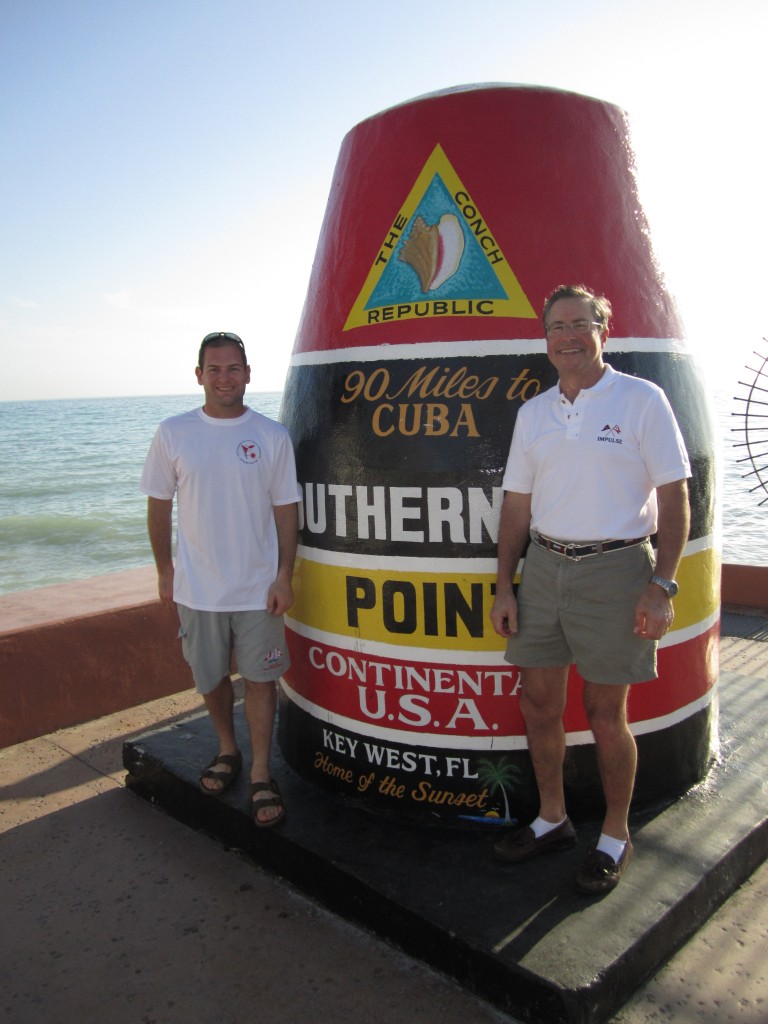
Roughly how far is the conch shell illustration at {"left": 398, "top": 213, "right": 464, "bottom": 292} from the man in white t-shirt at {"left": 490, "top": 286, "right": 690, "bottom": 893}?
23.4 inches

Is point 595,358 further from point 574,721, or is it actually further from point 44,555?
point 44,555

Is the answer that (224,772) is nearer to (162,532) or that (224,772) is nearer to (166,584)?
(166,584)

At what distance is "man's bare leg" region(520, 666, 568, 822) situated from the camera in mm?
2799

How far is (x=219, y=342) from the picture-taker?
324cm

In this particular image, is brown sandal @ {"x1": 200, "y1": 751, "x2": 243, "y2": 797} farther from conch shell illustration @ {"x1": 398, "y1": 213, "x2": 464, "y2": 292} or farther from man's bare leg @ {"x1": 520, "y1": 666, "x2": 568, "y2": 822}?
conch shell illustration @ {"x1": 398, "y1": 213, "x2": 464, "y2": 292}

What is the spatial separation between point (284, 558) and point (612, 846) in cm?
158

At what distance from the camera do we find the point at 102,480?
25078 millimetres

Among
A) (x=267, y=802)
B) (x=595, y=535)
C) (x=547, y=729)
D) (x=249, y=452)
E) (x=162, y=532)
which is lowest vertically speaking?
(x=267, y=802)

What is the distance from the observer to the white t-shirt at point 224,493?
3193 mm

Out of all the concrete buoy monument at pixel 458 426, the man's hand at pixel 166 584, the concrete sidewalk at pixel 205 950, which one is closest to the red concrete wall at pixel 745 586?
the concrete buoy monument at pixel 458 426

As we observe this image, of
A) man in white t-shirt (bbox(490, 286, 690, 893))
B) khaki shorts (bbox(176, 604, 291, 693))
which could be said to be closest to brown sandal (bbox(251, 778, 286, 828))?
khaki shorts (bbox(176, 604, 291, 693))

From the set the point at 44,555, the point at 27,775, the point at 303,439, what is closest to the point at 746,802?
the point at 303,439

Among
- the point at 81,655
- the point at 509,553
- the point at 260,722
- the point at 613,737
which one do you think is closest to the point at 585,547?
the point at 509,553

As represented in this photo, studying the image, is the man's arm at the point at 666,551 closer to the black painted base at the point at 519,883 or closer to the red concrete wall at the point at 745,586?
the black painted base at the point at 519,883
